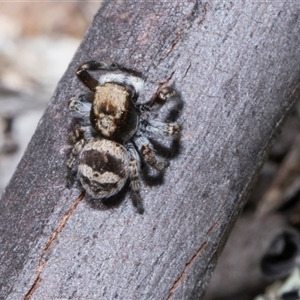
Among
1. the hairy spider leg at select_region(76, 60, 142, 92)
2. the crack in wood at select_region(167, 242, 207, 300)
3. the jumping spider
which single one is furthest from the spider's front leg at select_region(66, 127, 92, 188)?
the crack in wood at select_region(167, 242, 207, 300)

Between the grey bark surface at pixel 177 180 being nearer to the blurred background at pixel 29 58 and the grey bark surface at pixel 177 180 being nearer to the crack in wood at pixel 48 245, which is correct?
the crack in wood at pixel 48 245

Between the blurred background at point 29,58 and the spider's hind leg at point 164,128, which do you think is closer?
the spider's hind leg at point 164,128

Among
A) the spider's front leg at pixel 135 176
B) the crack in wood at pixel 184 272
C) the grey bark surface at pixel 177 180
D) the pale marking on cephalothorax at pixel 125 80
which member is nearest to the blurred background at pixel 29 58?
the spider's front leg at pixel 135 176

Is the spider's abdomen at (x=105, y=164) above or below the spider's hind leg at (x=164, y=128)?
below

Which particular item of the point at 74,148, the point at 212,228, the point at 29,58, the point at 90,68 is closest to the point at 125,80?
the point at 90,68

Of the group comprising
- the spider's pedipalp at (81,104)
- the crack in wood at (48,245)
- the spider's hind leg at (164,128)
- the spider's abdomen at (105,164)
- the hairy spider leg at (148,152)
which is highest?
the spider's hind leg at (164,128)

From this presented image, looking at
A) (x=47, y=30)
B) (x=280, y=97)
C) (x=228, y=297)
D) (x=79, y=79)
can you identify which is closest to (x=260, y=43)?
(x=280, y=97)

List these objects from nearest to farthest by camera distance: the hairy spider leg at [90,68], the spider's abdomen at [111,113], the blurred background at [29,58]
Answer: the hairy spider leg at [90,68] < the spider's abdomen at [111,113] < the blurred background at [29,58]

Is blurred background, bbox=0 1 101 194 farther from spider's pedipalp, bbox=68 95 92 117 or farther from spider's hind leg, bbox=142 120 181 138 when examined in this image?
spider's hind leg, bbox=142 120 181 138
